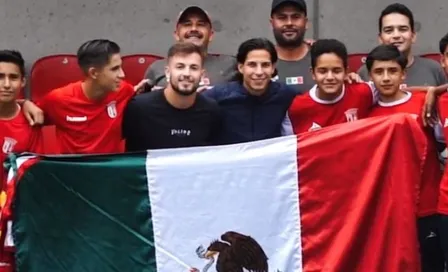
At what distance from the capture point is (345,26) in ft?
24.1

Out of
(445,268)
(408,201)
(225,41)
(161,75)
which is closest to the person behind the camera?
(408,201)

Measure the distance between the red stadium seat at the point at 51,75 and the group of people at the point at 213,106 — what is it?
1.53 meters

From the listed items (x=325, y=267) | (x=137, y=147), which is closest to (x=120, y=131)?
(x=137, y=147)

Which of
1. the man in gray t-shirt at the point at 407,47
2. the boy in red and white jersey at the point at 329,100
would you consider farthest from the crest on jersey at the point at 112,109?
the man in gray t-shirt at the point at 407,47

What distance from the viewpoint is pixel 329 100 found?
501 cm

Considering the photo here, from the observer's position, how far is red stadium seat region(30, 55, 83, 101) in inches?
259

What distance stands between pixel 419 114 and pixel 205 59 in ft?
5.20

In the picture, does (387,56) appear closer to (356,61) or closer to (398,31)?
(398,31)

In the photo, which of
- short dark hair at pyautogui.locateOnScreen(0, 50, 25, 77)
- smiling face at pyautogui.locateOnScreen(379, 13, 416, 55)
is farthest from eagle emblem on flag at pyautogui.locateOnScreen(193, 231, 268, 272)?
smiling face at pyautogui.locateOnScreen(379, 13, 416, 55)

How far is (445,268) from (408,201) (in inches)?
21.7

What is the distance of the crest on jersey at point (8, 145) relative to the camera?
4.78m

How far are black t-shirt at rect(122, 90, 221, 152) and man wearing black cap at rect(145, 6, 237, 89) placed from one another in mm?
670

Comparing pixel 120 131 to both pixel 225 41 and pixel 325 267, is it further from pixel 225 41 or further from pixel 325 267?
pixel 225 41

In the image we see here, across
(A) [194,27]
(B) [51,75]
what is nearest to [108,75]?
(A) [194,27]
